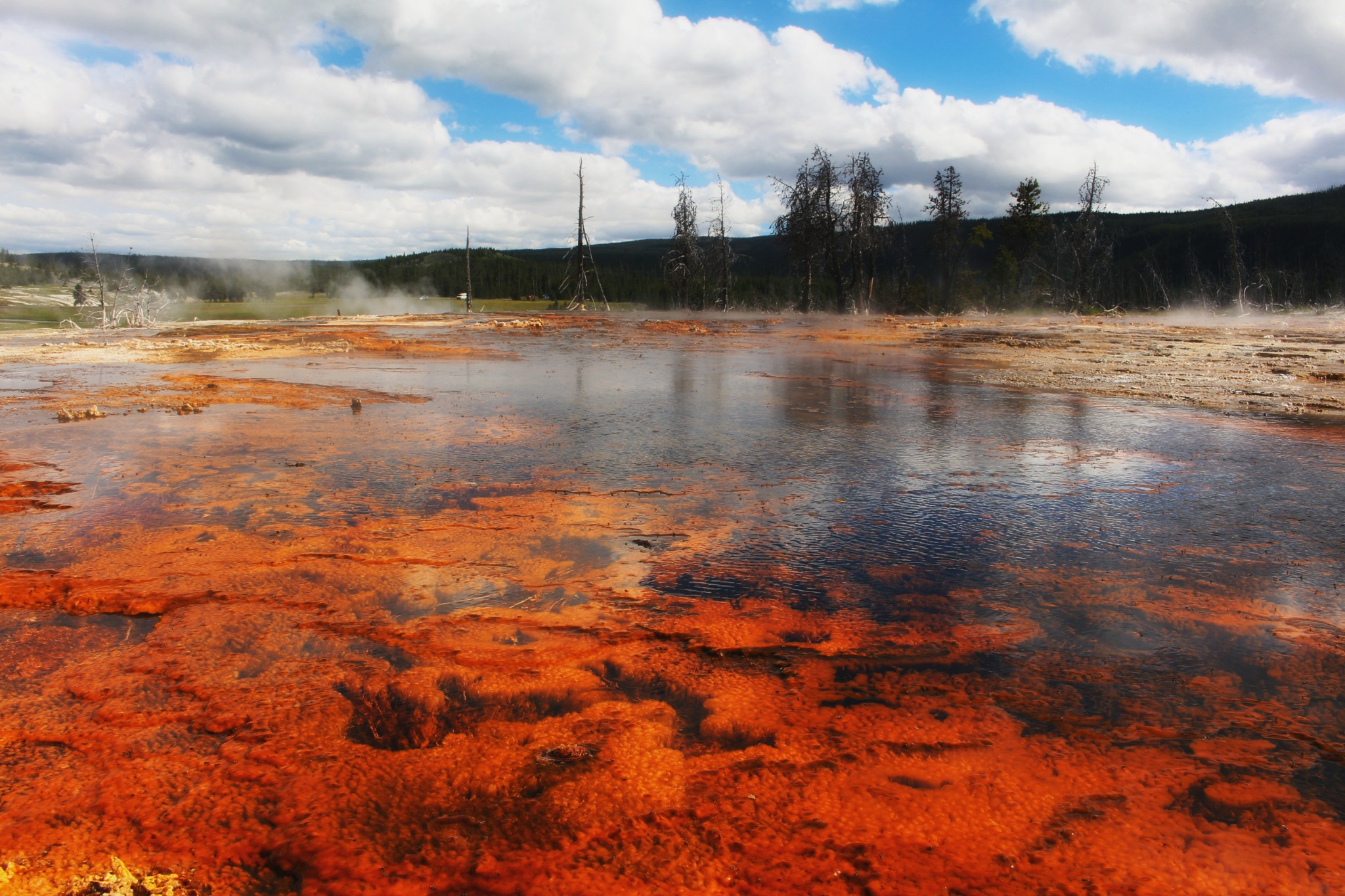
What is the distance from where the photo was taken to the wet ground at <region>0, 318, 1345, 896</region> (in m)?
1.58

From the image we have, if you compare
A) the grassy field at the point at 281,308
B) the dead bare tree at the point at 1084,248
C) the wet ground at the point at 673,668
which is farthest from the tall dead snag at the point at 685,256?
the wet ground at the point at 673,668

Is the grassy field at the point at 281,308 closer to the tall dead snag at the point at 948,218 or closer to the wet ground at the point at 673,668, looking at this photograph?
the tall dead snag at the point at 948,218

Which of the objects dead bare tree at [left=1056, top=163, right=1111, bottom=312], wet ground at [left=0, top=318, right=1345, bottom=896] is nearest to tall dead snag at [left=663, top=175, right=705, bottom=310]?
dead bare tree at [left=1056, top=163, right=1111, bottom=312]

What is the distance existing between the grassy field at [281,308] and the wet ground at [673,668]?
37.0 metres

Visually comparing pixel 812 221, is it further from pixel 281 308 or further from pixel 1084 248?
pixel 281 308

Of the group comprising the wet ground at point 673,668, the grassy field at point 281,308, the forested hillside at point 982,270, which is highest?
the forested hillside at point 982,270

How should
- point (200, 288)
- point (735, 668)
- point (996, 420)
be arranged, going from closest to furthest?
point (735, 668) → point (996, 420) → point (200, 288)

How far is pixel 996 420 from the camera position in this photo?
6805 mm

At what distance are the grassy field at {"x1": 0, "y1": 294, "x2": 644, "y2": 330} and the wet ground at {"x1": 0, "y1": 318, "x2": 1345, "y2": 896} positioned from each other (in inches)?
1457

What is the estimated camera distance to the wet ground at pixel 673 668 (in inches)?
62.2

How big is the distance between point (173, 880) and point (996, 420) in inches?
266

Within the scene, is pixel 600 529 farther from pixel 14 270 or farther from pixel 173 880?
pixel 14 270

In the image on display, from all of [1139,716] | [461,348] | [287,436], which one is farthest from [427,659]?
[461,348]

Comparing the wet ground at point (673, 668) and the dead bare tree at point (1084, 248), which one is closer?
the wet ground at point (673, 668)
